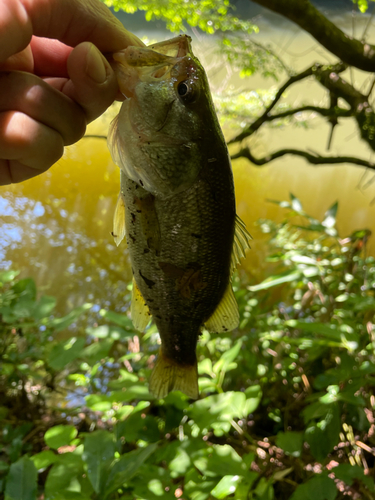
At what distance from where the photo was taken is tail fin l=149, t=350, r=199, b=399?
46.6 inches

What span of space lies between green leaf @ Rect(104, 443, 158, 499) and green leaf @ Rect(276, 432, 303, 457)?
729 millimetres

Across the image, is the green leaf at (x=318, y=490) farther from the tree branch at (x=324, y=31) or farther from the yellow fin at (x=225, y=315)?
the tree branch at (x=324, y=31)

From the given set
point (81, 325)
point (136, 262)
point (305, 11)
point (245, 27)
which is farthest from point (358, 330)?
point (245, 27)

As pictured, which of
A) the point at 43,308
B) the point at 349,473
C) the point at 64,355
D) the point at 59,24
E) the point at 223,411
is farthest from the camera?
the point at 43,308

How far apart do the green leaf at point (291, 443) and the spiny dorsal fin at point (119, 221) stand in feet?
4.34

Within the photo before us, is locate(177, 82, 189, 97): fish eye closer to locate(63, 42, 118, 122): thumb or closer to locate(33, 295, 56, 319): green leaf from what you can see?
locate(63, 42, 118, 122): thumb

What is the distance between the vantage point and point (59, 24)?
1002mm

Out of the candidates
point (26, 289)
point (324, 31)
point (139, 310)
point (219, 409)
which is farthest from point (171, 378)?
point (324, 31)

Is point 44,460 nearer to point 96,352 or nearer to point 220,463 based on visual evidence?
point 96,352

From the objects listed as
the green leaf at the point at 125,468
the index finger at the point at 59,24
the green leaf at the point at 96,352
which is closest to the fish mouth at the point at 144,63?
the index finger at the point at 59,24

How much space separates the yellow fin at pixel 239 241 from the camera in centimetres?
108

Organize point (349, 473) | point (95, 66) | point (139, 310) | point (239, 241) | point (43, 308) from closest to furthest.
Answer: point (95, 66) < point (239, 241) < point (139, 310) < point (349, 473) < point (43, 308)

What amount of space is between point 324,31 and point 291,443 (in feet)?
11.0

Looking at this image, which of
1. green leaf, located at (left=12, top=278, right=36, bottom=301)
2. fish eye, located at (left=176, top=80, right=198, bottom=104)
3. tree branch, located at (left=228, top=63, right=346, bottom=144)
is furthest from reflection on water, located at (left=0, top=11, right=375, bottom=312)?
Answer: fish eye, located at (left=176, top=80, right=198, bottom=104)
